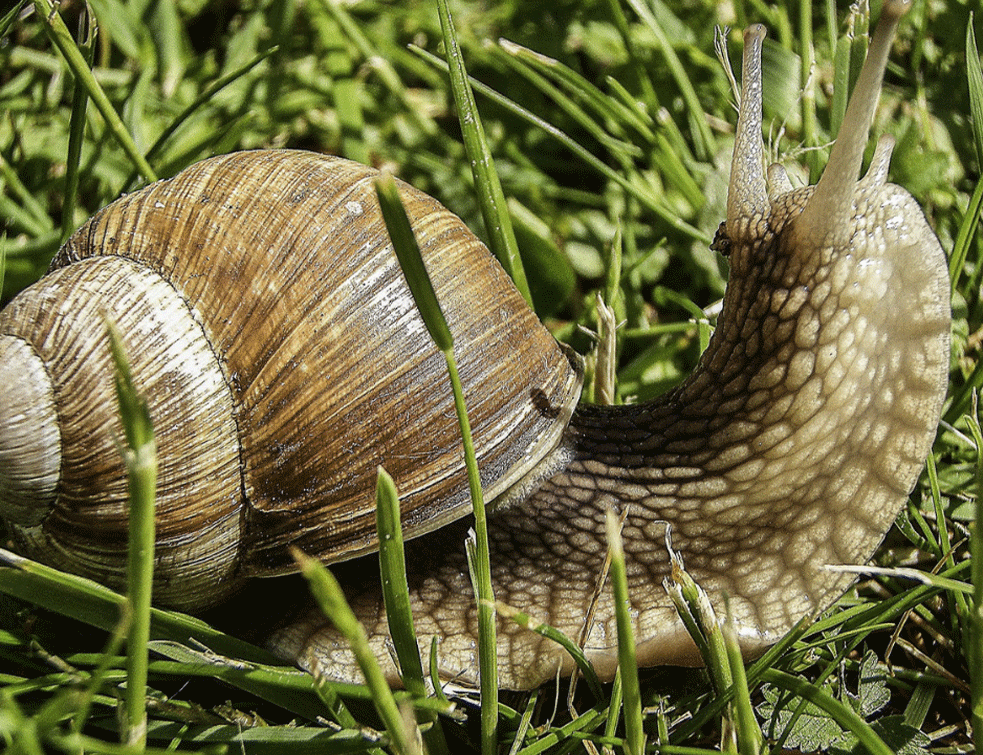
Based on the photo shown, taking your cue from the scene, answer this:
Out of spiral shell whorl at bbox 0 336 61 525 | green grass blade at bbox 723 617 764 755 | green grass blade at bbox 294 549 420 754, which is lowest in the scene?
green grass blade at bbox 723 617 764 755

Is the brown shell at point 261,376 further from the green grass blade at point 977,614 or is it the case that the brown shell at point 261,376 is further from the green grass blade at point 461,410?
the green grass blade at point 977,614

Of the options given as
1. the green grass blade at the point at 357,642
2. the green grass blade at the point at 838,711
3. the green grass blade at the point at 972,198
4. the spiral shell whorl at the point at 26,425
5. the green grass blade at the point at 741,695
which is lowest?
the green grass blade at the point at 838,711

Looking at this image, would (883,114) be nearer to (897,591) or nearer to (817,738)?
(897,591)

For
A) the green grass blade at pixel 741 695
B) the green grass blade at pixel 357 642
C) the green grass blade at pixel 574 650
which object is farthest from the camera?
the green grass blade at pixel 574 650

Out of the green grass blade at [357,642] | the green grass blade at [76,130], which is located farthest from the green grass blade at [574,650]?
the green grass blade at [76,130]

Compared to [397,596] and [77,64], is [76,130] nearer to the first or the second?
[77,64]


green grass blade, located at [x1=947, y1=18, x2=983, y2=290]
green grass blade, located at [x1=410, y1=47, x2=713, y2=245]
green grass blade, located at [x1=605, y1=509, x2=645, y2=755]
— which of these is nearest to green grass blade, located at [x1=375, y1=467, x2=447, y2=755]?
green grass blade, located at [x1=605, y1=509, x2=645, y2=755]

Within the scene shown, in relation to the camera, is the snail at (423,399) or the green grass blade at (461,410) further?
the snail at (423,399)

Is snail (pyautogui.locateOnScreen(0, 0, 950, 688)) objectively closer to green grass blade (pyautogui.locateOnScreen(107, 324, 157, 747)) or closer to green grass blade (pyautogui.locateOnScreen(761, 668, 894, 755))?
green grass blade (pyautogui.locateOnScreen(761, 668, 894, 755))

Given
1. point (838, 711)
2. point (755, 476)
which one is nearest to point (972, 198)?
point (755, 476)
